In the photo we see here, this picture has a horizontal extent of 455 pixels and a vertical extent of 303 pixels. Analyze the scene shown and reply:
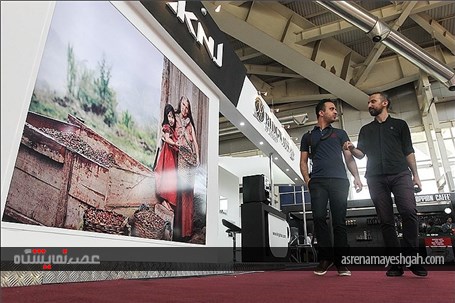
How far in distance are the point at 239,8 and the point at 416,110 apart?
6.02 metres

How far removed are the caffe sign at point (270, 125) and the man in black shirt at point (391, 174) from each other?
8.35 ft

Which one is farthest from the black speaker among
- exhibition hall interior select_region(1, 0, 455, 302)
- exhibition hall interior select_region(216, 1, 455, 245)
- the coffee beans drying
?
the coffee beans drying

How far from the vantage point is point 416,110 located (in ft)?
29.1

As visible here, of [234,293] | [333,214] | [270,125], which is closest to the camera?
[234,293]

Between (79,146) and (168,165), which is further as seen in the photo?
(168,165)

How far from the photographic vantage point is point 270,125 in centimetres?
547

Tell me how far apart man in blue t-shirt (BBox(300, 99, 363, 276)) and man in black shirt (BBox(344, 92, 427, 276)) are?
0.12 metres

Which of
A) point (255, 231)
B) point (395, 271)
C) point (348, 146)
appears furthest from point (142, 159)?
point (255, 231)

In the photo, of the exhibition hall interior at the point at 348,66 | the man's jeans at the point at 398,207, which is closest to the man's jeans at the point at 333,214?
the man's jeans at the point at 398,207

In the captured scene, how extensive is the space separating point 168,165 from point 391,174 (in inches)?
63.4

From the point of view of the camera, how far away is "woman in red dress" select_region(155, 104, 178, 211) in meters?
2.48

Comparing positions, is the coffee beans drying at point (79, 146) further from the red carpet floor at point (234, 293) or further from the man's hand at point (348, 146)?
the man's hand at point (348, 146)

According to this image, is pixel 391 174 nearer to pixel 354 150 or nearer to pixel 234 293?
pixel 354 150

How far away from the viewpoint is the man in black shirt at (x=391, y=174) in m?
2.04
